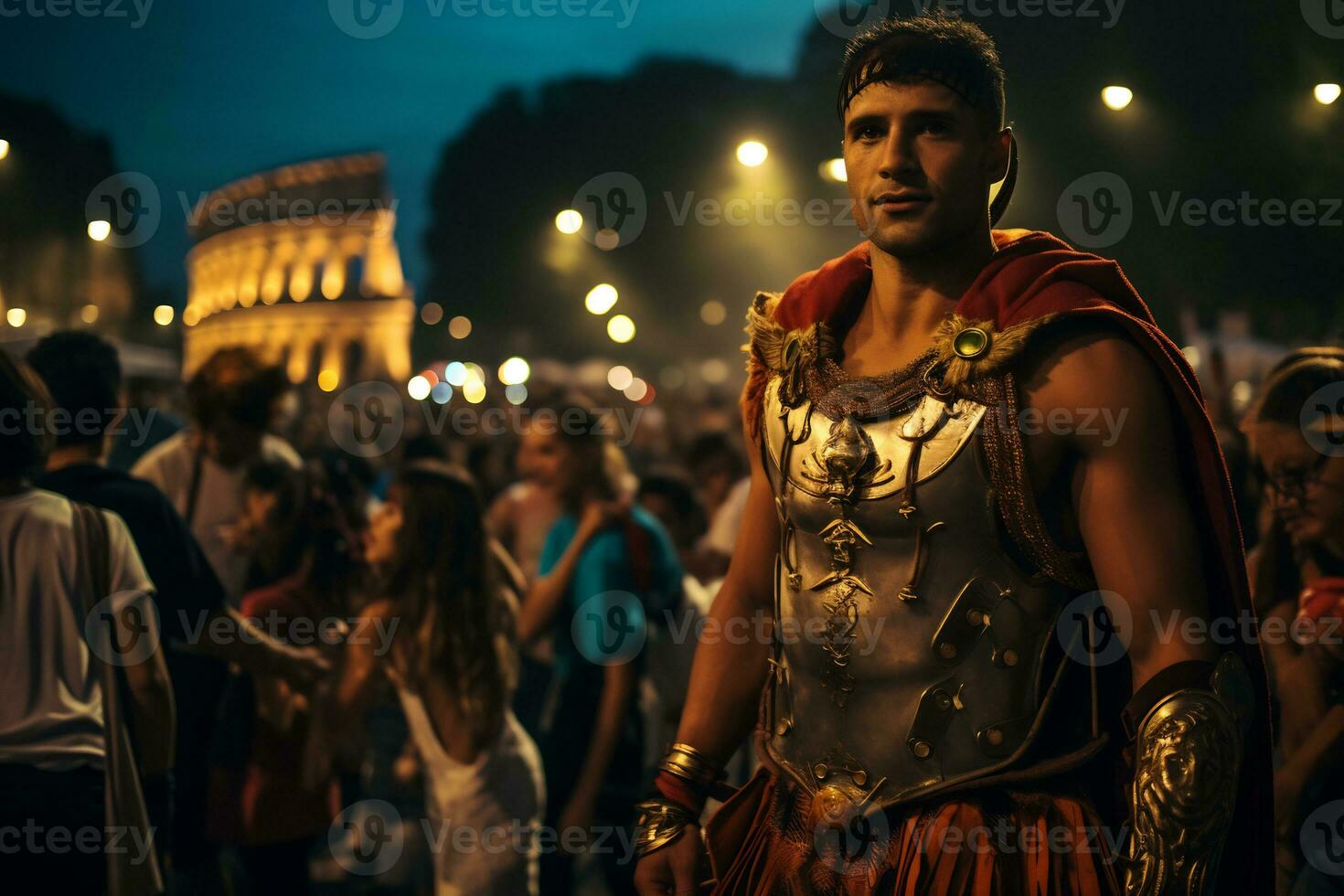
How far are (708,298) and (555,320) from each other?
42.7 ft

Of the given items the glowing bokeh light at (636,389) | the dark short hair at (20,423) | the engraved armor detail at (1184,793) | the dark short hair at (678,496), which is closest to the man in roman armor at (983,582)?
the engraved armor detail at (1184,793)

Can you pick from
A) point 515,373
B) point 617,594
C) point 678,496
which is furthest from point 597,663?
point 515,373

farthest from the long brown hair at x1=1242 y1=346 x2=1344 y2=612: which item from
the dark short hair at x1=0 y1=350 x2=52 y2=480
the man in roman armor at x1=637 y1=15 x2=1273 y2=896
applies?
the dark short hair at x1=0 y1=350 x2=52 y2=480

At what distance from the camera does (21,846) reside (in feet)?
11.7

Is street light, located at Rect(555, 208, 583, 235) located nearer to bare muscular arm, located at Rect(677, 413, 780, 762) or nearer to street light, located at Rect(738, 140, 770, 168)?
street light, located at Rect(738, 140, 770, 168)

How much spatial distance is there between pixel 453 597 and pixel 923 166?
3017 millimetres

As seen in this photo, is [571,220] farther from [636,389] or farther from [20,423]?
[20,423]

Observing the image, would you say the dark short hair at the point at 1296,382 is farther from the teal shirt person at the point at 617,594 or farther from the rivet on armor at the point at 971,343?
the teal shirt person at the point at 617,594

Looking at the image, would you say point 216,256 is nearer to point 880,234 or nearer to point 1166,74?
point 1166,74

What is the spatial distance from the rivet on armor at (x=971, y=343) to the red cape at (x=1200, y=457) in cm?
5

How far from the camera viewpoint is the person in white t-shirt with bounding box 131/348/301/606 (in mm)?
6348

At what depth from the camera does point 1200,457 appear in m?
2.51

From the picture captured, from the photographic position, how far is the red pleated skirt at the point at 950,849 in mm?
2482

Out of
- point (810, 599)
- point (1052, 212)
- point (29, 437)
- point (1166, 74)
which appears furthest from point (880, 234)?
point (1052, 212)
